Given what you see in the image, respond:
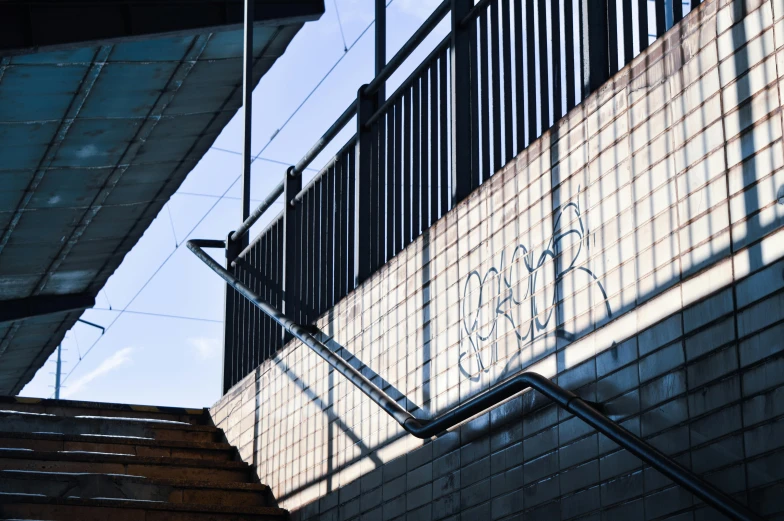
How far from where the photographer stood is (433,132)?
4.79 metres

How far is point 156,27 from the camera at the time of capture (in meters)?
9.98

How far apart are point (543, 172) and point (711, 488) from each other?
1.49 meters

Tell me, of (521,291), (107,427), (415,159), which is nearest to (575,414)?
(521,291)

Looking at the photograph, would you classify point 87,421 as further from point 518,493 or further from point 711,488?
point 711,488

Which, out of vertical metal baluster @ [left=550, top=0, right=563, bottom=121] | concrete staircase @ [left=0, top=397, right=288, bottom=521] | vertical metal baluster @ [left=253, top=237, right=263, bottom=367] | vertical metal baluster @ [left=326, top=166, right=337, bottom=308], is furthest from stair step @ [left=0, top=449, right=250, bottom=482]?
vertical metal baluster @ [left=550, top=0, right=563, bottom=121]

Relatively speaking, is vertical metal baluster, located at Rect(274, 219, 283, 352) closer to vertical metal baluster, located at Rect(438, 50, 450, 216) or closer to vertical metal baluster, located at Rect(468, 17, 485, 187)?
vertical metal baluster, located at Rect(438, 50, 450, 216)

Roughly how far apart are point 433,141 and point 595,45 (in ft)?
4.11

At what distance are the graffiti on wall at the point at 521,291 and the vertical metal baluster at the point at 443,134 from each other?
1.68 ft

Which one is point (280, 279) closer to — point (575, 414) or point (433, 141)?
point (433, 141)

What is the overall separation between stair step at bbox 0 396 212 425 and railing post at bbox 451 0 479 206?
343cm

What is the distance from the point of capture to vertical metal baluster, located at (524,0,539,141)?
13.0ft

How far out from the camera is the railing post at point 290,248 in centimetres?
623

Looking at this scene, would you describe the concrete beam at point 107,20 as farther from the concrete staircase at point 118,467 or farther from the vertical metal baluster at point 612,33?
the vertical metal baluster at point 612,33

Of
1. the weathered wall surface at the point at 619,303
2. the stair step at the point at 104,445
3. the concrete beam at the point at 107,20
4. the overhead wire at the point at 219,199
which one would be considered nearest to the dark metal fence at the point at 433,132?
the weathered wall surface at the point at 619,303
